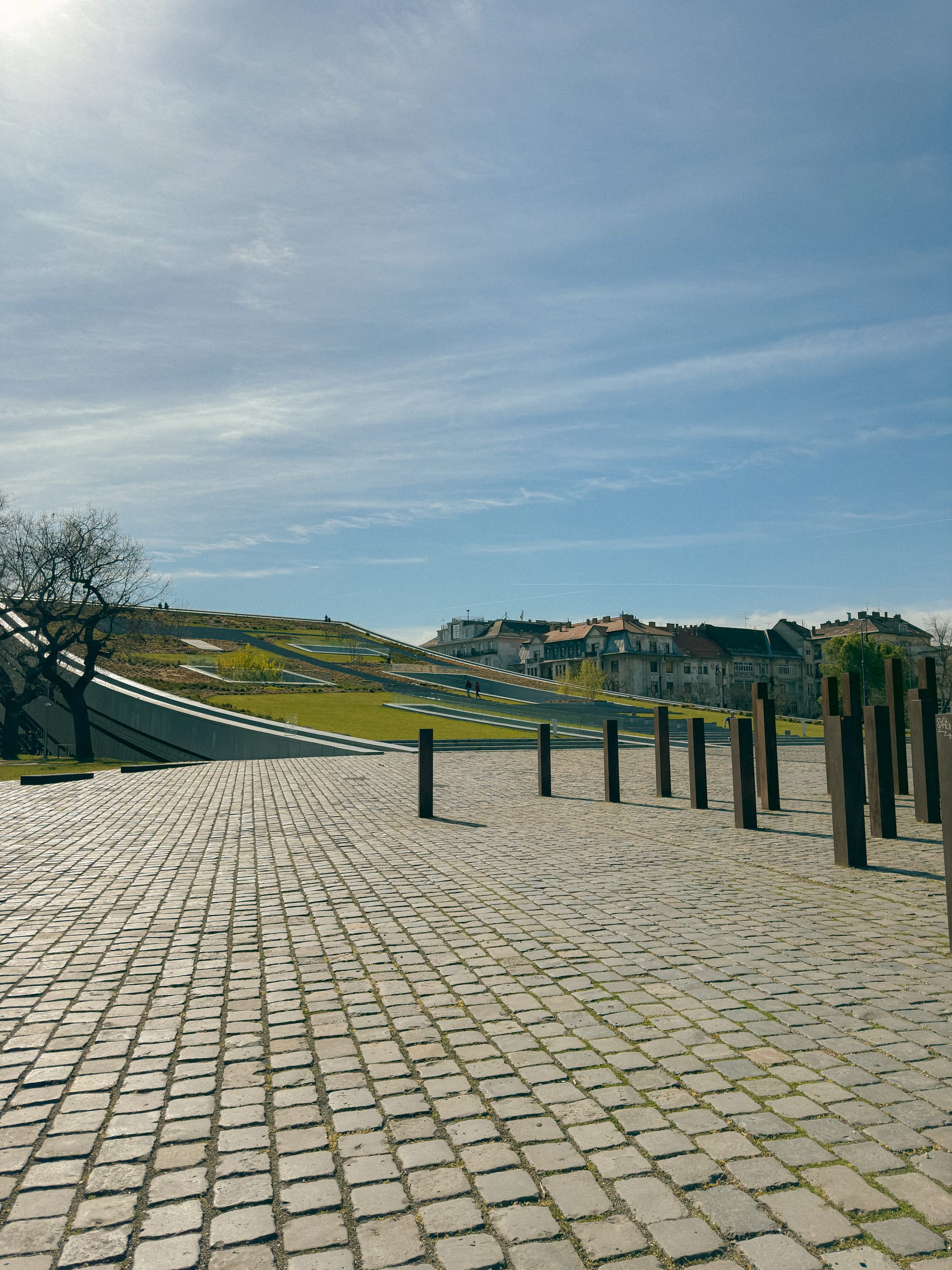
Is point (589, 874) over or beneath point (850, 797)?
beneath

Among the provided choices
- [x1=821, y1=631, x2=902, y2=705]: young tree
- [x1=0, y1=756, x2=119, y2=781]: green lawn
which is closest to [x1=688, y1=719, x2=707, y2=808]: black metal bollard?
[x1=0, y1=756, x2=119, y2=781]: green lawn

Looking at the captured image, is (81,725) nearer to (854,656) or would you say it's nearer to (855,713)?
(855,713)

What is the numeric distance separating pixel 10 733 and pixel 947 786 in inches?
1420

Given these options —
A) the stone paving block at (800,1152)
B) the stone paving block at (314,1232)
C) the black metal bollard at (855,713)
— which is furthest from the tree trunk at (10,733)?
the stone paving block at (800,1152)

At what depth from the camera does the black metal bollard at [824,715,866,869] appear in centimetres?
863

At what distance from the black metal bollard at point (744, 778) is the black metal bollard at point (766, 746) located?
4.76ft

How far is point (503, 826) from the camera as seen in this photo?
12.0m

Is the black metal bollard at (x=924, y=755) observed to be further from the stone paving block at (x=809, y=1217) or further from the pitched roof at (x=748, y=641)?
the pitched roof at (x=748, y=641)

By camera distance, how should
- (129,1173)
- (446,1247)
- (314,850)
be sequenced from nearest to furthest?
1. (446,1247)
2. (129,1173)
3. (314,850)

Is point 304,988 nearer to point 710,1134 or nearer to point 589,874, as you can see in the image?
point 710,1134

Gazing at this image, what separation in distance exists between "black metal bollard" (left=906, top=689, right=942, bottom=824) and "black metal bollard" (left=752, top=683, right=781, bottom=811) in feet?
5.99

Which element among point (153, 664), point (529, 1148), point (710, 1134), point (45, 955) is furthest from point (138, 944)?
point (153, 664)

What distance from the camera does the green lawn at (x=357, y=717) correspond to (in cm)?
3297

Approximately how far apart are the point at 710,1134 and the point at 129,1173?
1.96m
